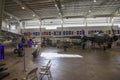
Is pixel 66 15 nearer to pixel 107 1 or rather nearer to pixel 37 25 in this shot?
pixel 37 25

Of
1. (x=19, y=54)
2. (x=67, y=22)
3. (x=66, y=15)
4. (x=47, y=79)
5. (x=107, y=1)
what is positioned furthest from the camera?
(x=67, y=22)

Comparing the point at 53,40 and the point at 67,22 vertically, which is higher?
the point at 67,22

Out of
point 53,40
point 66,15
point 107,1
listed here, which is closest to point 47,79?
point 107,1

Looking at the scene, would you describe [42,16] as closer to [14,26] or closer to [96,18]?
[14,26]

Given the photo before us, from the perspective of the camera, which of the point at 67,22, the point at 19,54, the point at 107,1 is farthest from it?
the point at 67,22

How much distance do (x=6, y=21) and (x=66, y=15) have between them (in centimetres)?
1269

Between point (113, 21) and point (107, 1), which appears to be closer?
point (107, 1)

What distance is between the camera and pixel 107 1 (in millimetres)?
18672

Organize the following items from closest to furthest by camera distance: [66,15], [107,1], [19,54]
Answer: [19,54], [107,1], [66,15]

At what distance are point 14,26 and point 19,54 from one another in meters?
17.2

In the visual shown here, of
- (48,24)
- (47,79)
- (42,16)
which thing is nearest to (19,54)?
(47,79)

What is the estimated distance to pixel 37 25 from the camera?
102 ft

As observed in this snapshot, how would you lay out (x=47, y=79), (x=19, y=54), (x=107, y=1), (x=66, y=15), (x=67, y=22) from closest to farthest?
(x=47, y=79) < (x=19, y=54) < (x=107, y=1) < (x=66, y=15) < (x=67, y=22)

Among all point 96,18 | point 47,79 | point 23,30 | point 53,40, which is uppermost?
point 96,18
